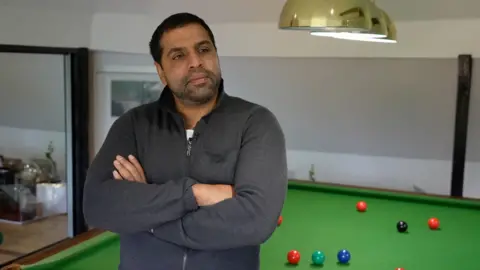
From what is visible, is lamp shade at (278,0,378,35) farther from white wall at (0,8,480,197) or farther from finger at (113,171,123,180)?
white wall at (0,8,480,197)

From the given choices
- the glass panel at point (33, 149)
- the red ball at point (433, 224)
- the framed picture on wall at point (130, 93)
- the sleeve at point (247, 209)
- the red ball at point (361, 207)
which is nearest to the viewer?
the sleeve at point (247, 209)

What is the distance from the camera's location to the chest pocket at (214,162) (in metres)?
1.50

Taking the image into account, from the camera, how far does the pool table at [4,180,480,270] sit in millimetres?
2033

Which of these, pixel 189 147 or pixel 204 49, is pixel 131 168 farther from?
pixel 204 49

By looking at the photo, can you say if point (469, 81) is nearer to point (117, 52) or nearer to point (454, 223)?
point (454, 223)

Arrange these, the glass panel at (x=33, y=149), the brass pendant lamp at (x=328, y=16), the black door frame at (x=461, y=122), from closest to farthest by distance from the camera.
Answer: the brass pendant lamp at (x=328, y=16)
the black door frame at (x=461, y=122)
the glass panel at (x=33, y=149)

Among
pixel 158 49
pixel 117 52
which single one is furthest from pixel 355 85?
pixel 158 49

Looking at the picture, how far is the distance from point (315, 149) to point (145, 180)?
2.70 m

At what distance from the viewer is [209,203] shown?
1452mm

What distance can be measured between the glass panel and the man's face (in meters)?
3.47

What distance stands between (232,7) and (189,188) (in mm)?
2875

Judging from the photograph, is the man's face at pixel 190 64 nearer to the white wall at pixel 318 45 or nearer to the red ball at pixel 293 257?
the red ball at pixel 293 257

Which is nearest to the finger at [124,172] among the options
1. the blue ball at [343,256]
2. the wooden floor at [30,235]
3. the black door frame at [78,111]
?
the blue ball at [343,256]


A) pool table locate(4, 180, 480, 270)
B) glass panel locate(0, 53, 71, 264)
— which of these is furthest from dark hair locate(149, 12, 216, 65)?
glass panel locate(0, 53, 71, 264)
